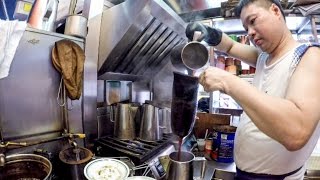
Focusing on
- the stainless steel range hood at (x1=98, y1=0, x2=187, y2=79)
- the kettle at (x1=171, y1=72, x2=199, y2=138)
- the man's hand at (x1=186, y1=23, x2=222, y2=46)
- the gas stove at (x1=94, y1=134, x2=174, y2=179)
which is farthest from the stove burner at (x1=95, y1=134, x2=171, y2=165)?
the man's hand at (x1=186, y1=23, x2=222, y2=46)

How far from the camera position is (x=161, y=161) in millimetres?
1452

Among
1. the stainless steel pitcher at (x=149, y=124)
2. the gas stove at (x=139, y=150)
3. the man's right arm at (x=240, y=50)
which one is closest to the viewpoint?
the gas stove at (x=139, y=150)

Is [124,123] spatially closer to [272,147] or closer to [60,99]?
[60,99]

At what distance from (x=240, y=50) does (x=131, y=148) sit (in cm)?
108

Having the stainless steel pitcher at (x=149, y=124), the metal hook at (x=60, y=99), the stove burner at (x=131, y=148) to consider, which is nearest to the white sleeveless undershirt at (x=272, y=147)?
the stove burner at (x=131, y=148)

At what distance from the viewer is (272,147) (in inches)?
40.8

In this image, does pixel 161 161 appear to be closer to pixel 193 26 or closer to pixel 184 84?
pixel 184 84

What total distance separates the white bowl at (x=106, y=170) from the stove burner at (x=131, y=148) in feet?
0.93

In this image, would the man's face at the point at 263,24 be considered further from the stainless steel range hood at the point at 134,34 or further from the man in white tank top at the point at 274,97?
the stainless steel range hood at the point at 134,34

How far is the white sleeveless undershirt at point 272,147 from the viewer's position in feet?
3.31

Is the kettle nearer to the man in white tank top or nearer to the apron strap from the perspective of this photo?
the man in white tank top

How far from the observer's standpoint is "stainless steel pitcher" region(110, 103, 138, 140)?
1746 millimetres

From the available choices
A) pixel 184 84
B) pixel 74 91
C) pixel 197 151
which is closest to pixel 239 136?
pixel 184 84

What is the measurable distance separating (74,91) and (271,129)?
117 centimetres
